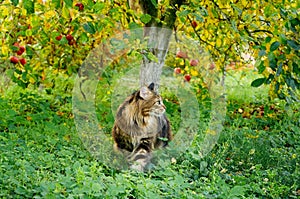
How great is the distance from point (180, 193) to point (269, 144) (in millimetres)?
1857

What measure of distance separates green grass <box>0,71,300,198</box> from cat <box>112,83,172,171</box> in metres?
0.19

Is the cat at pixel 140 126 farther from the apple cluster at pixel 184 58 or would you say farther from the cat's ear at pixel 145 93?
the apple cluster at pixel 184 58

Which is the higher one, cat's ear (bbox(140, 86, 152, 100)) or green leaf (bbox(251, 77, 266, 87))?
green leaf (bbox(251, 77, 266, 87))

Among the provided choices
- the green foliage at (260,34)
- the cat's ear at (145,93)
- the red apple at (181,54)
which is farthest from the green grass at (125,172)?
the red apple at (181,54)

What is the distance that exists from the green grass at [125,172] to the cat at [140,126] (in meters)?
0.19

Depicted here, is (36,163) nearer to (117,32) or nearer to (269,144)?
(117,32)

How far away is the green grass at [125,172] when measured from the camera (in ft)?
9.90

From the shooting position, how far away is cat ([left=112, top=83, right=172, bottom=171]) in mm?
3916

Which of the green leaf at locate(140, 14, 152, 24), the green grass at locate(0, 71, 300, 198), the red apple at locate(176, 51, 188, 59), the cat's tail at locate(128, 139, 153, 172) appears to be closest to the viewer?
the green grass at locate(0, 71, 300, 198)

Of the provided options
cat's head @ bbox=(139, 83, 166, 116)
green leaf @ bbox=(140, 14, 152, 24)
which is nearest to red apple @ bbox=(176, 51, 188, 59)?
cat's head @ bbox=(139, 83, 166, 116)

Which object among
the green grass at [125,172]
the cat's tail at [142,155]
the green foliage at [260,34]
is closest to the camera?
the green grass at [125,172]

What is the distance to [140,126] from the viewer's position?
3941 mm

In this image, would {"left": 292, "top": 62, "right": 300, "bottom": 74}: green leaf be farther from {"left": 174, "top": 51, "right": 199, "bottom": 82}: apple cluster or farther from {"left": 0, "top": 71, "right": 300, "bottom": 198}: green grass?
{"left": 174, "top": 51, "right": 199, "bottom": 82}: apple cluster

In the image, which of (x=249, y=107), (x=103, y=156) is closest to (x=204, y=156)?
(x=103, y=156)
